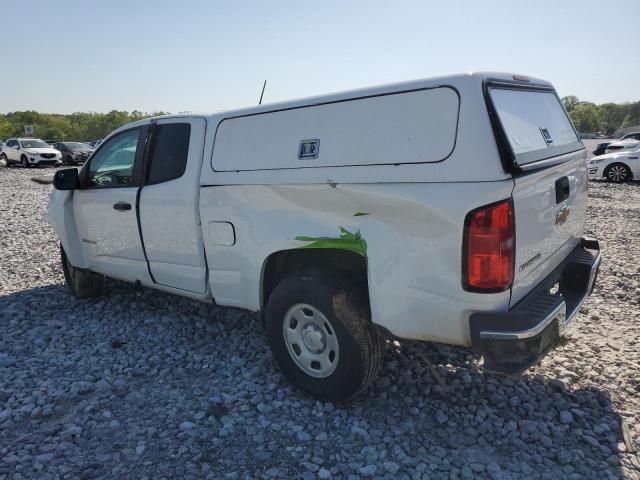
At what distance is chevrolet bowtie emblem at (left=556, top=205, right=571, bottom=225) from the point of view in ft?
10.3

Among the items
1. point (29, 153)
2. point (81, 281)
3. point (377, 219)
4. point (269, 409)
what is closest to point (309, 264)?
point (377, 219)

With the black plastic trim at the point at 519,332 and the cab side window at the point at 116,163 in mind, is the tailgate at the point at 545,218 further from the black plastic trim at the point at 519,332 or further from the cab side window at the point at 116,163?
the cab side window at the point at 116,163

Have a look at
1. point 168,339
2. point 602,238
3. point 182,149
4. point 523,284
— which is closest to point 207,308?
point 168,339

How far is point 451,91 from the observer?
261 centimetres

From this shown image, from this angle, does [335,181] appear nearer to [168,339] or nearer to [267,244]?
[267,244]

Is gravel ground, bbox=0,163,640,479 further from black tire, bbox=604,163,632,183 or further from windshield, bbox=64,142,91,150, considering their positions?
windshield, bbox=64,142,91,150

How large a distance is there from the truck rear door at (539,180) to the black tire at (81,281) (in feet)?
14.5

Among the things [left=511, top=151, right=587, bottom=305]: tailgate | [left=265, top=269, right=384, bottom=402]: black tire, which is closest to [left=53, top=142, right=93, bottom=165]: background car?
[left=265, top=269, right=384, bottom=402]: black tire

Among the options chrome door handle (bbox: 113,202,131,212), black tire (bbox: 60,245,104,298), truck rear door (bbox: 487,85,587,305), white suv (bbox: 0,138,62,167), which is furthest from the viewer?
white suv (bbox: 0,138,62,167)

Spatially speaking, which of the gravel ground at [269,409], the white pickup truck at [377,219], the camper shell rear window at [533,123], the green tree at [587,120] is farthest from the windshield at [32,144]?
the green tree at [587,120]

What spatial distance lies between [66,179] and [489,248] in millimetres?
4105

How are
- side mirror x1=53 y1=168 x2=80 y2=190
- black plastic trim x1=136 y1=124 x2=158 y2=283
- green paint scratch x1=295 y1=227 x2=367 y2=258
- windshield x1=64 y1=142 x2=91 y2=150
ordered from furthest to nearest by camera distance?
windshield x1=64 y1=142 x2=91 y2=150
side mirror x1=53 y1=168 x2=80 y2=190
black plastic trim x1=136 y1=124 x2=158 y2=283
green paint scratch x1=295 y1=227 x2=367 y2=258

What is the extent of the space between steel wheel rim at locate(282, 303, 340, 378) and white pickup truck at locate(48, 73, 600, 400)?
0.01m

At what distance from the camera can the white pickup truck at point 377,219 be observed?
2535mm
